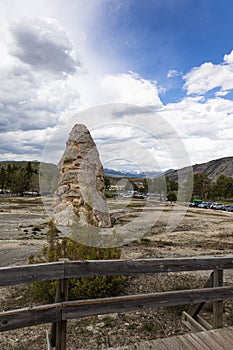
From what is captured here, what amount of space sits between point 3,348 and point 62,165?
18705 mm

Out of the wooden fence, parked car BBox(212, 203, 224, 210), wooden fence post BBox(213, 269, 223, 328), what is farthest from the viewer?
parked car BBox(212, 203, 224, 210)

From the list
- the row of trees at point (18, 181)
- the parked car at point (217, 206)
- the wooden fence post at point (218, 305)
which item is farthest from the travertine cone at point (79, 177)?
the row of trees at point (18, 181)

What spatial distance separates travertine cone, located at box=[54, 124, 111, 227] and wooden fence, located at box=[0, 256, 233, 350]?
1733 cm

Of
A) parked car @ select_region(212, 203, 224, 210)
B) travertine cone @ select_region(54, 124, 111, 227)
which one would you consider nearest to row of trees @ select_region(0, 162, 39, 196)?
parked car @ select_region(212, 203, 224, 210)

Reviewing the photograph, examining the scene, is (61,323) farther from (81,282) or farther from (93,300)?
(81,282)

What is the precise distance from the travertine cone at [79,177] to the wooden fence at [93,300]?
56.9 feet

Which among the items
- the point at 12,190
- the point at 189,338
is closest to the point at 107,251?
the point at 189,338

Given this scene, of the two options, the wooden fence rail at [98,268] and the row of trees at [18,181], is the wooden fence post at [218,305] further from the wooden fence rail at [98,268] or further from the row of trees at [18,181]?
the row of trees at [18,181]

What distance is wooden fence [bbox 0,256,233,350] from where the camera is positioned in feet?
9.54

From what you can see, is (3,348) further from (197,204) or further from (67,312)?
(197,204)

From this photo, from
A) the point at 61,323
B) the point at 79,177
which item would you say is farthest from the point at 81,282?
the point at 79,177

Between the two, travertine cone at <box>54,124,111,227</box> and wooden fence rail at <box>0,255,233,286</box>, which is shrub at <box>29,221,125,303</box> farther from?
travertine cone at <box>54,124,111,227</box>

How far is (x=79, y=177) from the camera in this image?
860 inches

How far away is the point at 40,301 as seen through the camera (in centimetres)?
650
